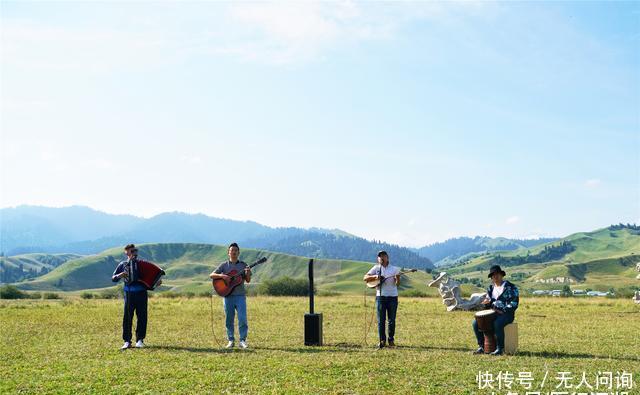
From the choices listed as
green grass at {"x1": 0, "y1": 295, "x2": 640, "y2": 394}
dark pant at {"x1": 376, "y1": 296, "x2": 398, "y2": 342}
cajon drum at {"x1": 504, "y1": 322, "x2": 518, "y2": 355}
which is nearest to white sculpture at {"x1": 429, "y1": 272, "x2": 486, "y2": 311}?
green grass at {"x1": 0, "y1": 295, "x2": 640, "y2": 394}

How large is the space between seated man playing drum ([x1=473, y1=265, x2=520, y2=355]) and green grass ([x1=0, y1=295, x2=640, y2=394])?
624 mm

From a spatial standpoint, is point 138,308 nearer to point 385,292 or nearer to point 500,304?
point 385,292

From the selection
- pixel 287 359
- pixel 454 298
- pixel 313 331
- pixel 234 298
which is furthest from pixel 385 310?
pixel 454 298

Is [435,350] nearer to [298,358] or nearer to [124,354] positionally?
[298,358]

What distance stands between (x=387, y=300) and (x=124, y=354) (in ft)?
23.6

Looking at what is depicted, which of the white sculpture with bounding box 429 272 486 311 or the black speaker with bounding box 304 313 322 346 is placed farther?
the white sculpture with bounding box 429 272 486 311

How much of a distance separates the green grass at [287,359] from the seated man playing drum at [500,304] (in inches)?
24.6

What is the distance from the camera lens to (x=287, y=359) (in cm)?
1461

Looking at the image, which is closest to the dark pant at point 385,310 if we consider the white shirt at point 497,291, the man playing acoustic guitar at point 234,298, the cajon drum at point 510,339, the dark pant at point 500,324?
the white shirt at point 497,291

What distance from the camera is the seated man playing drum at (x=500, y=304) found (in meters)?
15.7

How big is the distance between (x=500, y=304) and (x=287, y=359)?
18.9 ft

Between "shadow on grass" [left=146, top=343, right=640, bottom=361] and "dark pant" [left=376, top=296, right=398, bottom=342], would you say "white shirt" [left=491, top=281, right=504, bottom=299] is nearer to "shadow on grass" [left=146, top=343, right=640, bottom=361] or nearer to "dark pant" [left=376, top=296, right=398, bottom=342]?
"shadow on grass" [left=146, top=343, right=640, bottom=361]

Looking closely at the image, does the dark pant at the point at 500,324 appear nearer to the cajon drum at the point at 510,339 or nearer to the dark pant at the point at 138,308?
the cajon drum at the point at 510,339

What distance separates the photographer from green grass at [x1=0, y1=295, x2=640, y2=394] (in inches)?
455
